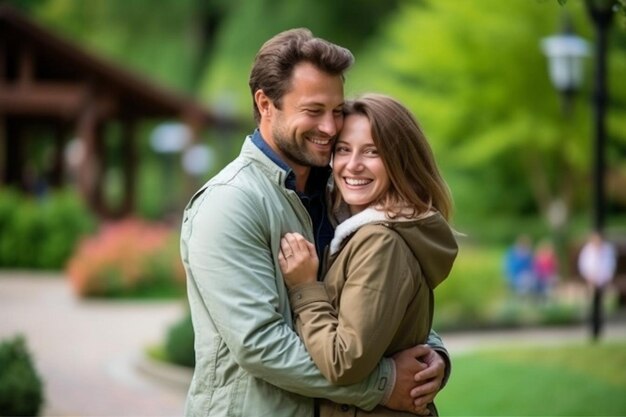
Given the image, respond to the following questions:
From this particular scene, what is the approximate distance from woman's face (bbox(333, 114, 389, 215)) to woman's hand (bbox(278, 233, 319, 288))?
22 cm

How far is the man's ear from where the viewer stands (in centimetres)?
400

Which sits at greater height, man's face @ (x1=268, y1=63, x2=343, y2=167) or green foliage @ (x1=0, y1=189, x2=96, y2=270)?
man's face @ (x1=268, y1=63, x2=343, y2=167)

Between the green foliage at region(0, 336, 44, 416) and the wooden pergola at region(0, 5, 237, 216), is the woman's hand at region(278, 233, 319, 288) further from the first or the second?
the wooden pergola at region(0, 5, 237, 216)

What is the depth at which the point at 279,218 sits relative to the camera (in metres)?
3.89

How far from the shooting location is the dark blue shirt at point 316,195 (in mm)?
4000

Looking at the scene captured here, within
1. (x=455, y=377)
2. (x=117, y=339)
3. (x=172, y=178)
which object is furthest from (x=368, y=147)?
(x=172, y=178)

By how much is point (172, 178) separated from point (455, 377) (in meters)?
39.9

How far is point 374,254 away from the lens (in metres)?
3.79

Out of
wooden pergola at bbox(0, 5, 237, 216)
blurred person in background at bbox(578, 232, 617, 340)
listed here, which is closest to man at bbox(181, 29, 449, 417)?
blurred person in background at bbox(578, 232, 617, 340)

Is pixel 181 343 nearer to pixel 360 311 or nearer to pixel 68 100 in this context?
pixel 360 311

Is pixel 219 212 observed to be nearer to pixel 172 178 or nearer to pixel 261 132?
A: pixel 261 132

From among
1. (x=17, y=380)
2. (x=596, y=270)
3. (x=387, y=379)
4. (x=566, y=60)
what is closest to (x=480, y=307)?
(x=566, y=60)

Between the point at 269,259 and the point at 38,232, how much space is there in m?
24.6

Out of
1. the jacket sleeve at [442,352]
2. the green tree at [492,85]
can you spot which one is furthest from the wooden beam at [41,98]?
the jacket sleeve at [442,352]
